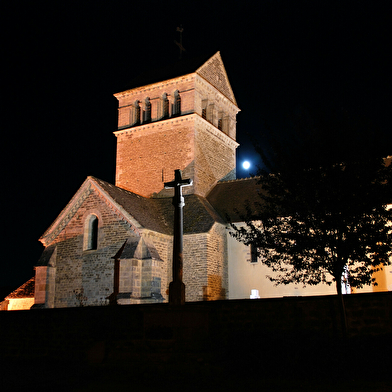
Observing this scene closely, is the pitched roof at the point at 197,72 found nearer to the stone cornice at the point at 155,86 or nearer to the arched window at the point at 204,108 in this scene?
the stone cornice at the point at 155,86

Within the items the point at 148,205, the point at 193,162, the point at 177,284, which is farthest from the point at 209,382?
the point at 193,162

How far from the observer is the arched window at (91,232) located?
71.2ft

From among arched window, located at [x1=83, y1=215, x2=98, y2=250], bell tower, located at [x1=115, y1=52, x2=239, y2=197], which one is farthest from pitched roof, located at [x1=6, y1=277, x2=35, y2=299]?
bell tower, located at [x1=115, y1=52, x2=239, y2=197]

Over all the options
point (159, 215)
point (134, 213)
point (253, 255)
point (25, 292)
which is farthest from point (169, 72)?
point (25, 292)

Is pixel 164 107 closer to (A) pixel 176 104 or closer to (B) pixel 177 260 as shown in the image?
(A) pixel 176 104

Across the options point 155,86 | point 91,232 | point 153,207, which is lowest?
point 91,232

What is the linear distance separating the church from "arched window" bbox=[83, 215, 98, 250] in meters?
0.05

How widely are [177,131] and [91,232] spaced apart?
8.60 m

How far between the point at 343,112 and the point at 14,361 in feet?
41.1

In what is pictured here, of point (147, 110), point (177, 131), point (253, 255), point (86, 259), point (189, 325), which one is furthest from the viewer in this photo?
point (147, 110)

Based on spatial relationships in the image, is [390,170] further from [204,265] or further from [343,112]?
[204,265]

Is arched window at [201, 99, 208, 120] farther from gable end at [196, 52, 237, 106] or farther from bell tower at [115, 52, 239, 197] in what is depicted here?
gable end at [196, 52, 237, 106]

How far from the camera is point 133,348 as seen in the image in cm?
1089

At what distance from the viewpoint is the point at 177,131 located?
27.1 metres
